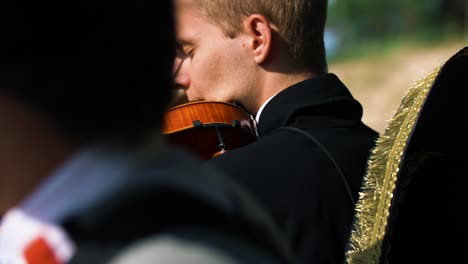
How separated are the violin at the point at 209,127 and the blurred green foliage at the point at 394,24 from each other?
1999cm

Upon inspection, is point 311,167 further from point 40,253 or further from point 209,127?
point 40,253

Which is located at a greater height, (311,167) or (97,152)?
(97,152)

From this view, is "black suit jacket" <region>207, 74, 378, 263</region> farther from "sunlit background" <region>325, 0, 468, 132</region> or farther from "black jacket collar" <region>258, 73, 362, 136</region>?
"sunlit background" <region>325, 0, 468, 132</region>

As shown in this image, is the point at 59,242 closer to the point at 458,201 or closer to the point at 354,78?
the point at 458,201

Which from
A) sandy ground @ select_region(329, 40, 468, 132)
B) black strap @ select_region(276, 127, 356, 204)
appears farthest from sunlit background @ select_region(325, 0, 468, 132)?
black strap @ select_region(276, 127, 356, 204)

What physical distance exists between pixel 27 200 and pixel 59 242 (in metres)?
0.06

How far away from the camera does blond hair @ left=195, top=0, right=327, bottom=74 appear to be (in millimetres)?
2137

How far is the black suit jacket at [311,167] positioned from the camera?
1.74m

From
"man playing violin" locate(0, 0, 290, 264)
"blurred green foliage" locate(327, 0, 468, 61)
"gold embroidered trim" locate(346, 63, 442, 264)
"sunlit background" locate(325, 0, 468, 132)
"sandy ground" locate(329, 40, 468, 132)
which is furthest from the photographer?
"blurred green foliage" locate(327, 0, 468, 61)

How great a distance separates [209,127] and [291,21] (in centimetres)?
40

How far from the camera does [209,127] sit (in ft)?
7.54

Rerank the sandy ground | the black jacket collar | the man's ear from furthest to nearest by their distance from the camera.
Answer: the sandy ground
the man's ear
the black jacket collar

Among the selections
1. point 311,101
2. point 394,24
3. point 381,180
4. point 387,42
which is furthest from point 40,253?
point 394,24

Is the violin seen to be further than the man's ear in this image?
A: Yes
